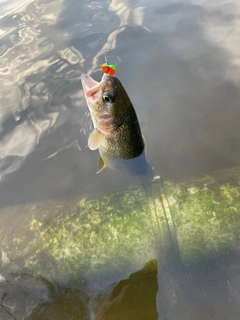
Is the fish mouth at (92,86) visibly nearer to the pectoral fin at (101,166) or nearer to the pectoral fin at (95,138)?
the pectoral fin at (95,138)

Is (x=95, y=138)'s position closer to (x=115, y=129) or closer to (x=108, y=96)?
(x=115, y=129)

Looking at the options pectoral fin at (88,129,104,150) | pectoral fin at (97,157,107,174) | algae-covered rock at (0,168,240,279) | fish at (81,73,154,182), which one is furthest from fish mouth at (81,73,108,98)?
algae-covered rock at (0,168,240,279)

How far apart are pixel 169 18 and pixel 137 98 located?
2.67m

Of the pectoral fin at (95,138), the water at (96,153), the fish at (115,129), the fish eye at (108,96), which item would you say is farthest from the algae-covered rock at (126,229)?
the fish eye at (108,96)

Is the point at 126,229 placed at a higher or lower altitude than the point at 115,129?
lower

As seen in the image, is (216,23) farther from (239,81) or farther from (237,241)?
(237,241)

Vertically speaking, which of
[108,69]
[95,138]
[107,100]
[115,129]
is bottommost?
[95,138]

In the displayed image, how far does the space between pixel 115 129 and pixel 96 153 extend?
792mm

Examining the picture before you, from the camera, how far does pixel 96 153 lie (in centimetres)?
371

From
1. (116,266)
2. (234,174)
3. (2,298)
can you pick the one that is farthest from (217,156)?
(2,298)

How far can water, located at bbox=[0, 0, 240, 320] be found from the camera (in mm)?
2549

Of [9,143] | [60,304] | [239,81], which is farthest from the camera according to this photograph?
[239,81]

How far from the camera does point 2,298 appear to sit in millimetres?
2621

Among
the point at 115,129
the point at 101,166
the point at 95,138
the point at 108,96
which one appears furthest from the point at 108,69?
the point at 101,166
